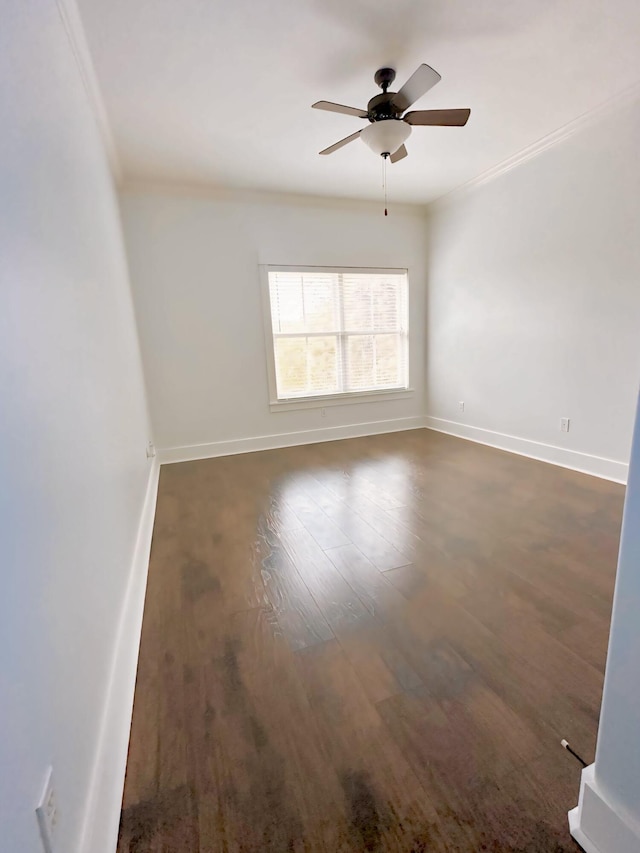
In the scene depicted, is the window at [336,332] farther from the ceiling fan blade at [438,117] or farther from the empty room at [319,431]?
the ceiling fan blade at [438,117]

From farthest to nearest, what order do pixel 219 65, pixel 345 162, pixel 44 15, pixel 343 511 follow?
pixel 345 162, pixel 343 511, pixel 219 65, pixel 44 15

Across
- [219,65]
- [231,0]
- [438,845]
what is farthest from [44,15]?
[438,845]

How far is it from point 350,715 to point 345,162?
3955mm

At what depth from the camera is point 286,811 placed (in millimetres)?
941

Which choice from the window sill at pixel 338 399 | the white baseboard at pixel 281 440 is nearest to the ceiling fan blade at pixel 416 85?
the window sill at pixel 338 399

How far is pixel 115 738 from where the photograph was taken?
1051mm

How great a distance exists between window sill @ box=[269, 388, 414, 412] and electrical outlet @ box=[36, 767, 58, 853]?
3842mm

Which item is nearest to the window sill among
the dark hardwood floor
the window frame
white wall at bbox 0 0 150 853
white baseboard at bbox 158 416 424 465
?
the window frame

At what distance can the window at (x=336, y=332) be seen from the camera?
4.35 m

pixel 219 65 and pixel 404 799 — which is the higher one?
pixel 219 65

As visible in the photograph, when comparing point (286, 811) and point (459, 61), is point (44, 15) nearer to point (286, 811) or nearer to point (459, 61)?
point (459, 61)

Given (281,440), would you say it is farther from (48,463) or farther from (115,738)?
(48,463)

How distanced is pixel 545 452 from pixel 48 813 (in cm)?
395

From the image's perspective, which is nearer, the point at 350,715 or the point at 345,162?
the point at 350,715
